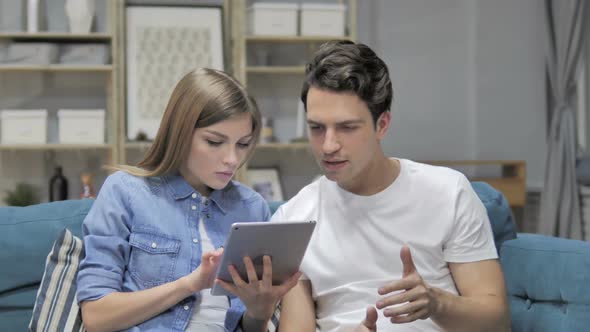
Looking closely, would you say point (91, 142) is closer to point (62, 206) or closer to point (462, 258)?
point (62, 206)

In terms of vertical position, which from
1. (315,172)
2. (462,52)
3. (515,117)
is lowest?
(315,172)

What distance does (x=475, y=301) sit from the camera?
1.51 m

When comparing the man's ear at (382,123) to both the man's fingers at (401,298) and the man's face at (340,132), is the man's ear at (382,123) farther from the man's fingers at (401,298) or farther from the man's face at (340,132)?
the man's fingers at (401,298)

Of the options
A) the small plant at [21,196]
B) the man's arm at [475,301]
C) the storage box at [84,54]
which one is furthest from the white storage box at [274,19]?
the man's arm at [475,301]

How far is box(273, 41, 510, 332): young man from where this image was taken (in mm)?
1563

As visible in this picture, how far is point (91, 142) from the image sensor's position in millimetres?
4242

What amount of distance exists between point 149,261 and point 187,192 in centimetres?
19

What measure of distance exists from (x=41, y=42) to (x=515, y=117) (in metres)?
3.09

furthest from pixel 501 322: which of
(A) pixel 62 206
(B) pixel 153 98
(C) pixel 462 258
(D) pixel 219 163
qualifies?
(B) pixel 153 98

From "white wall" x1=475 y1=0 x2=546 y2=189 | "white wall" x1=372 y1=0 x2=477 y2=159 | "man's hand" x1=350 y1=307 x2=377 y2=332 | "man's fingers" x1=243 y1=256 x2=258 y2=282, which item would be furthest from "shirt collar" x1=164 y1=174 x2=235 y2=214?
"white wall" x1=475 y1=0 x2=546 y2=189

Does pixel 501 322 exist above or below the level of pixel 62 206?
below

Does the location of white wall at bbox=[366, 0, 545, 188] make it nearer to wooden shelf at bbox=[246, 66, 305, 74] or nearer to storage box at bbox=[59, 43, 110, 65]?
wooden shelf at bbox=[246, 66, 305, 74]

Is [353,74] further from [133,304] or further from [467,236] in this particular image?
[133,304]

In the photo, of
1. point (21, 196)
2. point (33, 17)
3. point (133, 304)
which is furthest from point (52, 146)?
point (133, 304)
